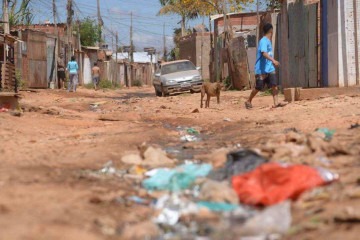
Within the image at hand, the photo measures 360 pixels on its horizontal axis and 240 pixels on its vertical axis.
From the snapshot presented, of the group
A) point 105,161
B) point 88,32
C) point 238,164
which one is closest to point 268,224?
point 238,164

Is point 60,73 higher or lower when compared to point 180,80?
higher

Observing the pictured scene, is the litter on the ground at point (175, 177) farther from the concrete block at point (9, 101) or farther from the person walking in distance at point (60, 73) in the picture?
the person walking in distance at point (60, 73)

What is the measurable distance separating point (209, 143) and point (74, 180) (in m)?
2.58

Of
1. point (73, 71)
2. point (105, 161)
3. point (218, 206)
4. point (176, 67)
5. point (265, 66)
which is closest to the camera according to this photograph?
point (218, 206)

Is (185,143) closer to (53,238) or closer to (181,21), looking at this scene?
(53,238)

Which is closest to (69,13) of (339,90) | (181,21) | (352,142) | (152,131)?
(181,21)

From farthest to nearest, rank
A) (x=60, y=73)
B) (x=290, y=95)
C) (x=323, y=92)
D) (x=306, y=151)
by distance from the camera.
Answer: (x=60, y=73) → (x=290, y=95) → (x=323, y=92) → (x=306, y=151)

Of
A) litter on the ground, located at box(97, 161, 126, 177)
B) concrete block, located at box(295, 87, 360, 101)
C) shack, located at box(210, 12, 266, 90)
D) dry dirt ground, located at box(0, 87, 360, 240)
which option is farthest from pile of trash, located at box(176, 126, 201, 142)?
shack, located at box(210, 12, 266, 90)

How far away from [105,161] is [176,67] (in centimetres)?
1695

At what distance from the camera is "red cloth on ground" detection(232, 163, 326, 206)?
11.9ft

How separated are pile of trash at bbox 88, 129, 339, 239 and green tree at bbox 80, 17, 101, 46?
147 feet

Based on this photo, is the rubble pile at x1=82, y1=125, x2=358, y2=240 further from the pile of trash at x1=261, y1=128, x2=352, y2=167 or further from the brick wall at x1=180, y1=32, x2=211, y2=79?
the brick wall at x1=180, y1=32, x2=211, y2=79

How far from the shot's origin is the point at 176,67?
22.1 m

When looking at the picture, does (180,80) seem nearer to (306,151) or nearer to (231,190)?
(306,151)
